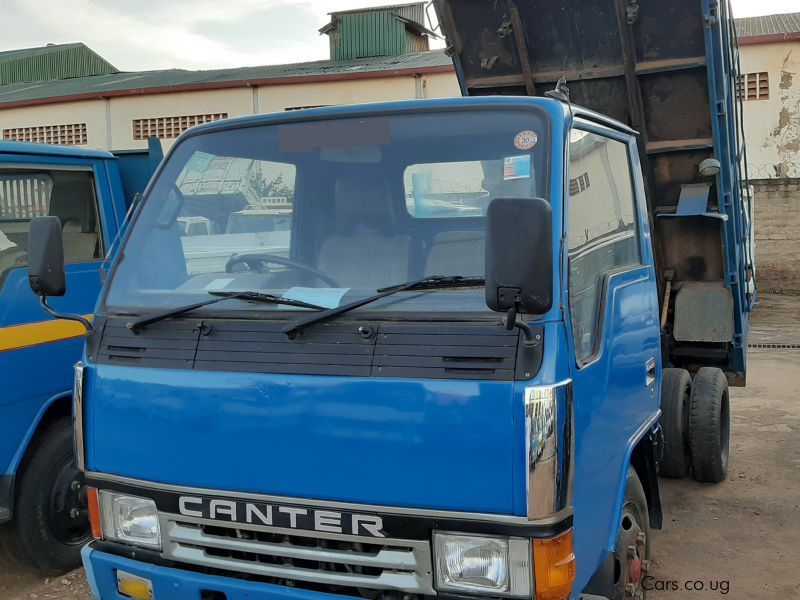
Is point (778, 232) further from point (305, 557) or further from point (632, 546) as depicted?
point (305, 557)

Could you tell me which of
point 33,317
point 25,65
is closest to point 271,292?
point 33,317

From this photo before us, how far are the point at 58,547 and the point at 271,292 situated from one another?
8.07ft

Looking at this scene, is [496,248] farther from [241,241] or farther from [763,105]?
[763,105]

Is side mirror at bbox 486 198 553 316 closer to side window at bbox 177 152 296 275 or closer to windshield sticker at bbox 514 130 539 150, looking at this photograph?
windshield sticker at bbox 514 130 539 150

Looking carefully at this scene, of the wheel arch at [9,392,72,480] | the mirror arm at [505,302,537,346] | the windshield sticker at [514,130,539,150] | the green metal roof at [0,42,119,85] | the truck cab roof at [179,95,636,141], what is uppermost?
the green metal roof at [0,42,119,85]

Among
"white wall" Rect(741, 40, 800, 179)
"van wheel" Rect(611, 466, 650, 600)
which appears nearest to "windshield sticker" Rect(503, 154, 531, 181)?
"van wheel" Rect(611, 466, 650, 600)

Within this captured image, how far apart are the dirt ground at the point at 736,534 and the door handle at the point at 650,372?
117cm

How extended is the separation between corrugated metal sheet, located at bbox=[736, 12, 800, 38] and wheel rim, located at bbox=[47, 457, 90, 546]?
1551 centimetres

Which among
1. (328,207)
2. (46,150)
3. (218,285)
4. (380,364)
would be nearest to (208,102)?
(46,150)

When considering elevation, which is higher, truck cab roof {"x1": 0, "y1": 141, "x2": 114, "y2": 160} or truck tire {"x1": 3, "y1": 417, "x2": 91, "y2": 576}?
truck cab roof {"x1": 0, "y1": 141, "x2": 114, "y2": 160}

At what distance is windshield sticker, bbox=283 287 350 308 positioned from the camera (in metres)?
2.63

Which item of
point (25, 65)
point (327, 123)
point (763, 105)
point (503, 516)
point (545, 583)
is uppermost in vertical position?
point (25, 65)

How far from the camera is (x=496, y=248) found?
2.21 m

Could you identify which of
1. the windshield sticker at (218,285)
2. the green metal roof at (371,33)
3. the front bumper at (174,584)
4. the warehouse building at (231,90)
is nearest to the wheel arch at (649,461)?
the front bumper at (174,584)
